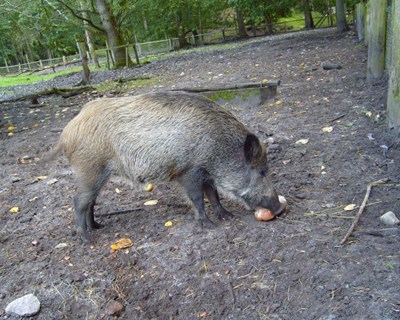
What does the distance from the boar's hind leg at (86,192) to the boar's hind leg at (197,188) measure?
57 cm

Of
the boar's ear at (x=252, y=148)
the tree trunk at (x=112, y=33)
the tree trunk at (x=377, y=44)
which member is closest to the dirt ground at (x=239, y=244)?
the boar's ear at (x=252, y=148)

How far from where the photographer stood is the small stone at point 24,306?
2.23 meters

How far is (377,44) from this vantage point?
5.47 metres

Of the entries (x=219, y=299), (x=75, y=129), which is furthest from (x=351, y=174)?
(x=75, y=129)

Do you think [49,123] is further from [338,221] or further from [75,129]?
[338,221]

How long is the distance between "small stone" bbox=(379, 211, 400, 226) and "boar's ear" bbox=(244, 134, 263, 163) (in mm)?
918

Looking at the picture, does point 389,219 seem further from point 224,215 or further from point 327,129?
point 327,129

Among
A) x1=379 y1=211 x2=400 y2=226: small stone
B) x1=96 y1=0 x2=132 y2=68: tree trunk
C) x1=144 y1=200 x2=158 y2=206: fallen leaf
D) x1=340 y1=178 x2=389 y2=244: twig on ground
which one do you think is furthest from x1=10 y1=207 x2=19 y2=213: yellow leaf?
x1=96 y1=0 x2=132 y2=68: tree trunk

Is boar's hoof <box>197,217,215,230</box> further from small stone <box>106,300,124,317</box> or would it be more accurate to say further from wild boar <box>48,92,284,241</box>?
small stone <box>106,300,124,317</box>

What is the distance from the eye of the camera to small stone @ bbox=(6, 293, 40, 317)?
223 centimetres

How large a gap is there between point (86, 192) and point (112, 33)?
1234cm

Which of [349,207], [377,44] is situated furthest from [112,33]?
[349,207]

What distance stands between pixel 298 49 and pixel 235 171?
882 cm

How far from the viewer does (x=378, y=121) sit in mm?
4254
